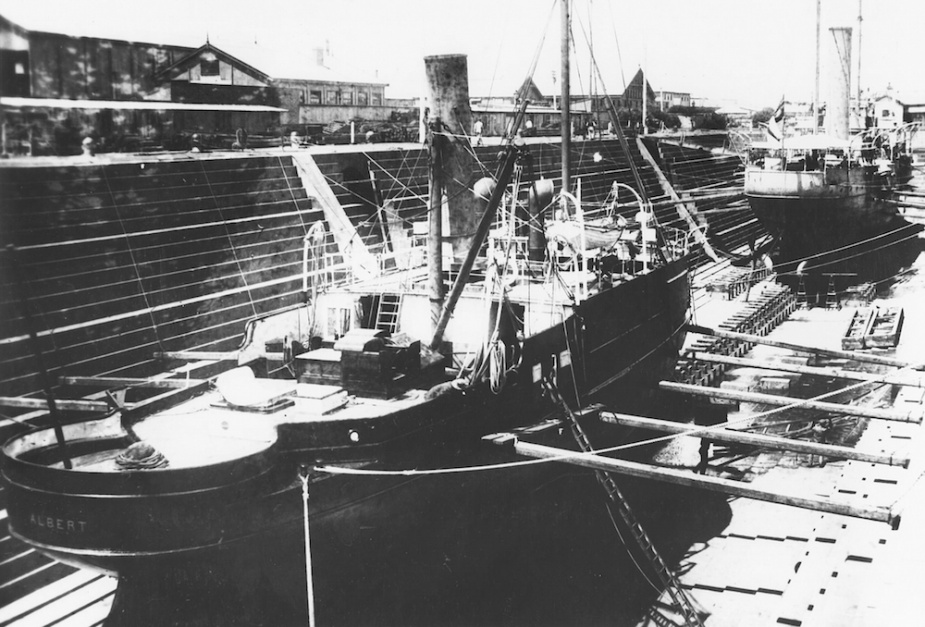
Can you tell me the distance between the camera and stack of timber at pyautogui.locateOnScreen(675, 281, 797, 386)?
20.5 metres

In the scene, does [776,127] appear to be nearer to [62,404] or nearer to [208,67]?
[208,67]

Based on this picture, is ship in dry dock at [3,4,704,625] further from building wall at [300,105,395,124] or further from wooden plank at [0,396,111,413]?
building wall at [300,105,395,124]

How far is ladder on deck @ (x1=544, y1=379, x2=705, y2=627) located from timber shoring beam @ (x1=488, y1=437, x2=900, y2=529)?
157 cm

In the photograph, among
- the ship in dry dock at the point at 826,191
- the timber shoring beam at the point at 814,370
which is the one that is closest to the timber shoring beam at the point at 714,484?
the timber shoring beam at the point at 814,370

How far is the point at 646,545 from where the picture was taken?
13.1 m

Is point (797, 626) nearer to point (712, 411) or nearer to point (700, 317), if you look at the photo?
point (712, 411)

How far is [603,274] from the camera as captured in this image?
52.5 feet

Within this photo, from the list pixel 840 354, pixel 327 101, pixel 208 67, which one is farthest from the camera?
pixel 327 101

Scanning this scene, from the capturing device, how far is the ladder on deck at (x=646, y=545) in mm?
11344

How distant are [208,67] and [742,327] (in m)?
19.4

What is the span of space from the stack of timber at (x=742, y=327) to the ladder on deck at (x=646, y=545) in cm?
477

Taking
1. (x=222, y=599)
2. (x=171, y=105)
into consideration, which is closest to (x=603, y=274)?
(x=222, y=599)

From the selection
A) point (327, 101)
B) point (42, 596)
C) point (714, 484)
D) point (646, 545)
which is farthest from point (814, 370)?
point (327, 101)

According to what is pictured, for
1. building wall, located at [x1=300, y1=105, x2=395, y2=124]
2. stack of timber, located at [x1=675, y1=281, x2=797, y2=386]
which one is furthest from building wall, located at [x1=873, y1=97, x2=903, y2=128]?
building wall, located at [x1=300, y1=105, x2=395, y2=124]
